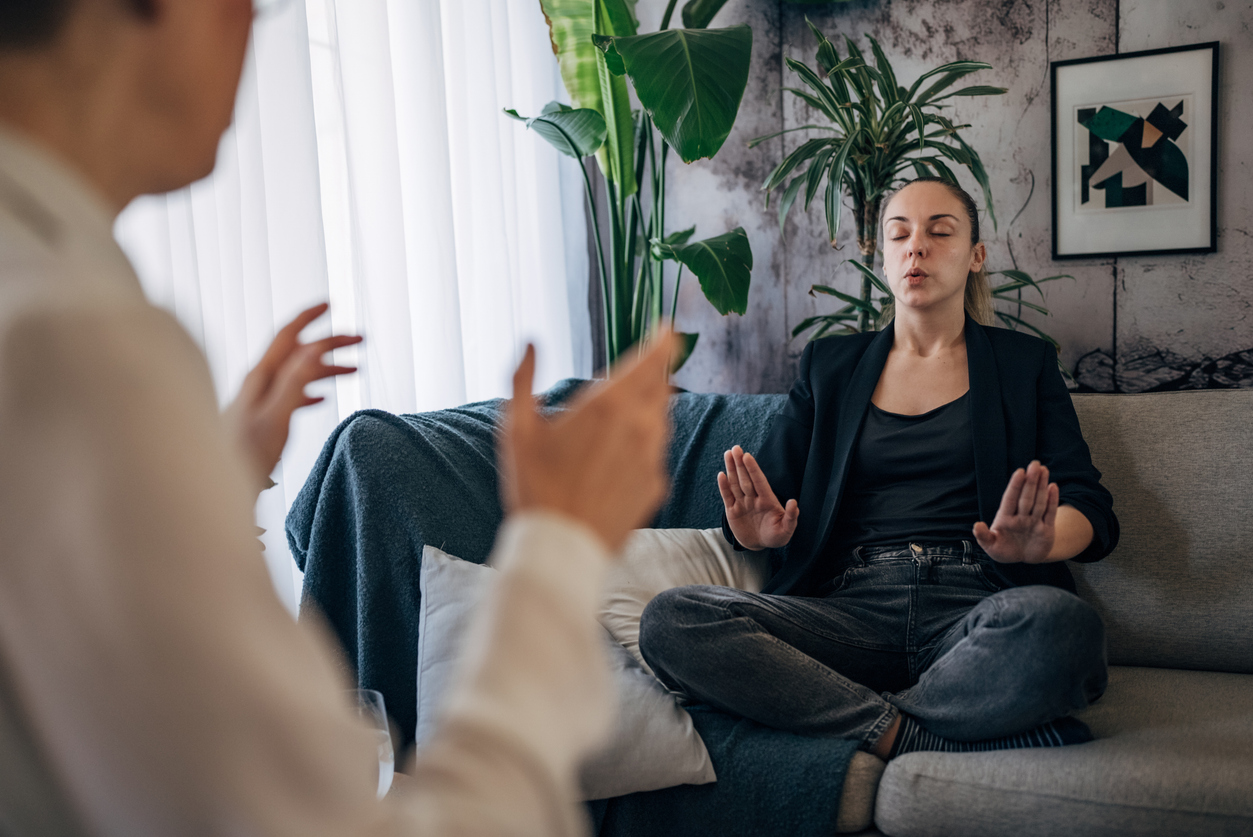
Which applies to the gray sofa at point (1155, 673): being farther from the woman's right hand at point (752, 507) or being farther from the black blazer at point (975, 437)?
the woman's right hand at point (752, 507)

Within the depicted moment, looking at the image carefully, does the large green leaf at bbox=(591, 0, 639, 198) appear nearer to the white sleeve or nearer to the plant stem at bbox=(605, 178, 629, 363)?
the plant stem at bbox=(605, 178, 629, 363)

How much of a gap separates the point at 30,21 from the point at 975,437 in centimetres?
158

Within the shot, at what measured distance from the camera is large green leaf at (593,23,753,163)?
208cm

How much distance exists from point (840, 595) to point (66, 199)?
1.46 meters

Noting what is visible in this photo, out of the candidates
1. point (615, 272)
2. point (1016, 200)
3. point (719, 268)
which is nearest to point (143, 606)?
point (719, 268)

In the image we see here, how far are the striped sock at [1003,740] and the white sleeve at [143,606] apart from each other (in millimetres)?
1182

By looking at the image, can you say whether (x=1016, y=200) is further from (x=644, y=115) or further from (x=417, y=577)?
(x=417, y=577)

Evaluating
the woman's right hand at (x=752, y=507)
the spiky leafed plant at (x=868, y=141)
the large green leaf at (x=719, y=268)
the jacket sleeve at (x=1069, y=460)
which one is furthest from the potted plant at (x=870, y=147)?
the woman's right hand at (x=752, y=507)

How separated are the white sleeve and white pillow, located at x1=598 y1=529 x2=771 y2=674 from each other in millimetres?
1256

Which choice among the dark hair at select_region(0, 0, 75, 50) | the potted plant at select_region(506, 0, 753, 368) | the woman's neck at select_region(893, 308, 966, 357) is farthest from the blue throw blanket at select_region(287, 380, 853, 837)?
the dark hair at select_region(0, 0, 75, 50)

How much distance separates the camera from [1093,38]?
8.11ft

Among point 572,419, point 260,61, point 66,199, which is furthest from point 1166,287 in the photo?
point 66,199

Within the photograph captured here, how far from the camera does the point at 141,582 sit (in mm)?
264

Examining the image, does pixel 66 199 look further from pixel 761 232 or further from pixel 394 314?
pixel 761 232
